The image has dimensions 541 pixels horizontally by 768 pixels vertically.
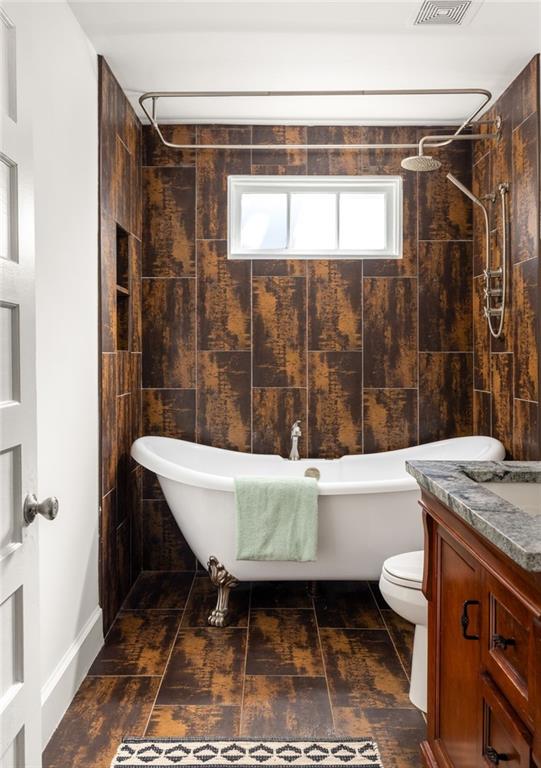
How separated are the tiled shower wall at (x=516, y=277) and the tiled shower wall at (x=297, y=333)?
9.0 inches

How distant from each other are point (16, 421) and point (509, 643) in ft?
3.49

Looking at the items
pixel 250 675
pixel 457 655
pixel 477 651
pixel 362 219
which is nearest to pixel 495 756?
pixel 477 651

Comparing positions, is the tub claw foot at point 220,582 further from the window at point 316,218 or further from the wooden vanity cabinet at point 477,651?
the window at point 316,218

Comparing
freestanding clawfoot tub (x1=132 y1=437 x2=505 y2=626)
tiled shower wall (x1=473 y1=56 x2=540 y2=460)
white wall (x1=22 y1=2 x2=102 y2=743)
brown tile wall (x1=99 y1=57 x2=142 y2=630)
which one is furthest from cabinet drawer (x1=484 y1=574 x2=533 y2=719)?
brown tile wall (x1=99 y1=57 x2=142 y2=630)

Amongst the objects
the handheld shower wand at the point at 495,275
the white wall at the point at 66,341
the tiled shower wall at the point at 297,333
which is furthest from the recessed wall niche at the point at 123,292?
the handheld shower wand at the point at 495,275

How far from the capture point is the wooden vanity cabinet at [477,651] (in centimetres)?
114

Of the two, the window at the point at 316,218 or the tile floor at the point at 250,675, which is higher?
the window at the point at 316,218

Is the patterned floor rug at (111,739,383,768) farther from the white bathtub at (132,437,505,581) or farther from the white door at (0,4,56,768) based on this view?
the white bathtub at (132,437,505,581)

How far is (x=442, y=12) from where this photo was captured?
2441 millimetres

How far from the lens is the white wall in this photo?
212cm

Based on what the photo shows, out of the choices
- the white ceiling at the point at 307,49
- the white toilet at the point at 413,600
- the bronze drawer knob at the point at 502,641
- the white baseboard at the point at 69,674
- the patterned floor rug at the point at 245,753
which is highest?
the white ceiling at the point at 307,49

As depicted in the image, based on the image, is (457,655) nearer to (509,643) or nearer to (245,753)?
(509,643)

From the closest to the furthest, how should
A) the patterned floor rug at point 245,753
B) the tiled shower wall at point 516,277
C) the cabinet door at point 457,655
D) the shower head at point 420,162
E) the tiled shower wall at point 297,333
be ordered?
1. the cabinet door at point 457,655
2. the patterned floor rug at point 245,753
3. the shower head at point 420,162
4. the tiled shower wall at point 516,277
5. the tiled shower wall at point 297,333

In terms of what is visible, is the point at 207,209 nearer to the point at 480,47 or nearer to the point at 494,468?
the point at 480,47
